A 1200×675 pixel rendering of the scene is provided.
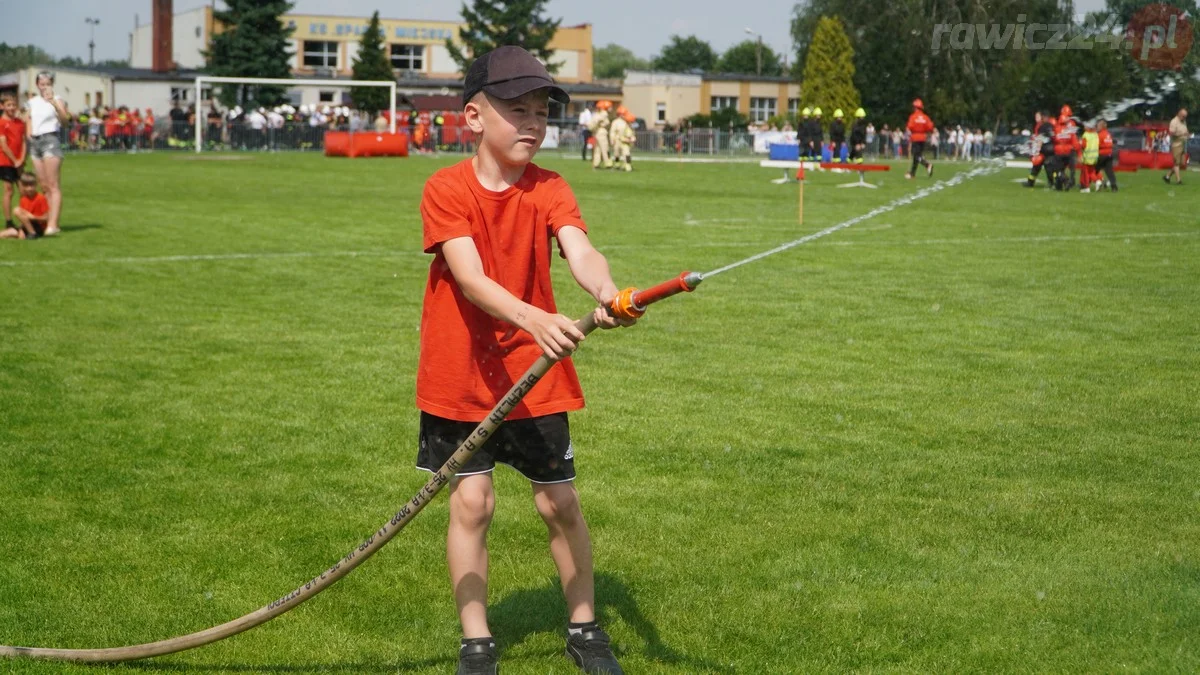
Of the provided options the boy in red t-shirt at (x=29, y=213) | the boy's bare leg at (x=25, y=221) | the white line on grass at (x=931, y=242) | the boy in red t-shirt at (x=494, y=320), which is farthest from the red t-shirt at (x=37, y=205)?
the boy in red t-shirt at (x=494, y=320)

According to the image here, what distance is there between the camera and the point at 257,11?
79.9 metres

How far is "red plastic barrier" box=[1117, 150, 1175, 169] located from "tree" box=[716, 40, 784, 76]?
12412cm

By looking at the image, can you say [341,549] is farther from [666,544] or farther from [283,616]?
[666,544]

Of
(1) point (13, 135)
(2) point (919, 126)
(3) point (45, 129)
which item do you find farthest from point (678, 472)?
(2) point (919, 126)

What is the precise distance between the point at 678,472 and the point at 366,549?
3284 millimetres

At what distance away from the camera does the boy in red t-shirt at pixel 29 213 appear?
20.2 meters

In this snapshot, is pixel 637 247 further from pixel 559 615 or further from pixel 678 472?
pixel 559 615

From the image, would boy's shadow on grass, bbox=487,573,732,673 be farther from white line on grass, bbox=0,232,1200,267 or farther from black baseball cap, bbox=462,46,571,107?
white line on grass, bbox=0,232,1200,267

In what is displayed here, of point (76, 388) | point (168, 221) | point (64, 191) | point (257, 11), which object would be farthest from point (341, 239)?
point (257, 11)

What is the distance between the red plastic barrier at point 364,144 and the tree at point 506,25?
37.3 metres

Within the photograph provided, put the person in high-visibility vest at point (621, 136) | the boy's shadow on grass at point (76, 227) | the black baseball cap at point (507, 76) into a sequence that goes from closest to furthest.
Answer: the black baseball cap at point (507, 76) < the boy's shadow on grass at point (76, 227) < the person in high-visibility vest at point (621, 136)

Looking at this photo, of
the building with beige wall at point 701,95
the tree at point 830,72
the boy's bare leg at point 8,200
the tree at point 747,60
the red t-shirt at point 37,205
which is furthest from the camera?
the tree at point 747,60

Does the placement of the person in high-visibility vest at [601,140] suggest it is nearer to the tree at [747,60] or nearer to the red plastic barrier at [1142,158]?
the red plastic barrier at [1142,158]

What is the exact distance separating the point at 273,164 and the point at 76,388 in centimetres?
3871
